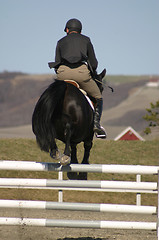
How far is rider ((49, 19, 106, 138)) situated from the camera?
7.66 metres

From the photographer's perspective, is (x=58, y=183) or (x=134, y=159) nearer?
(x=58, y=183)

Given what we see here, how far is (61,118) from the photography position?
22.2 ft

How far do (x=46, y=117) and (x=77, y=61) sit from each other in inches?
62.7

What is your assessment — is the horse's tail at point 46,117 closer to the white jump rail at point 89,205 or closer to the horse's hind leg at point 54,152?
the horse's hind leg at point 54,152

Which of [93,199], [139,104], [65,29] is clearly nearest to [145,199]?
[93,199]

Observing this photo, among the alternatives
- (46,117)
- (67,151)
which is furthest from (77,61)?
(67,151)

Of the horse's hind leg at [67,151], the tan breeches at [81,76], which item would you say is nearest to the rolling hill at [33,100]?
the tan breeches at [81,76]

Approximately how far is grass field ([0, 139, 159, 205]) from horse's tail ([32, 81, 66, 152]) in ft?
32.9

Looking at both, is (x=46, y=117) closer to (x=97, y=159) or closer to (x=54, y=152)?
(x=54, y=152)

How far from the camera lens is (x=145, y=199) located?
17047mm

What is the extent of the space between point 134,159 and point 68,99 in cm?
1349

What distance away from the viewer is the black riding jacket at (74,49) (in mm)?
7662

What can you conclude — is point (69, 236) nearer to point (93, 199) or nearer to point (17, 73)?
point (93, 199)

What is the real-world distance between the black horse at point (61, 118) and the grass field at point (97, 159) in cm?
975
